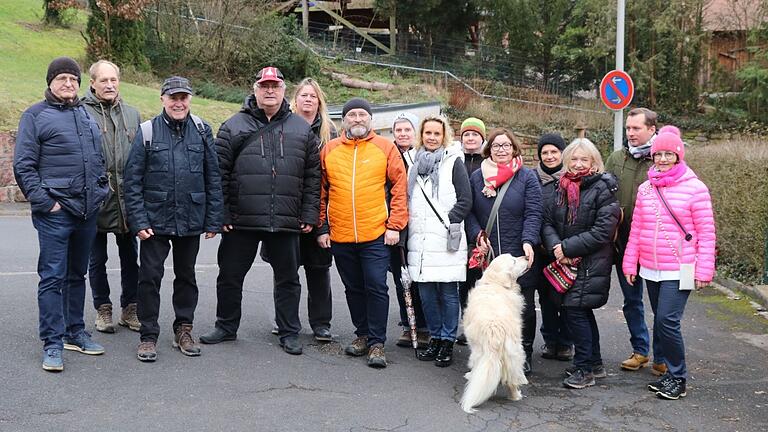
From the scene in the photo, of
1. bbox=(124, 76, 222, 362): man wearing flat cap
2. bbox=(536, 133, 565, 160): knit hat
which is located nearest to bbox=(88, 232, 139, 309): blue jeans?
bbox=(124, 76, 222, 362): man wearing flat cap

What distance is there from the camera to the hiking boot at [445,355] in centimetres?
664

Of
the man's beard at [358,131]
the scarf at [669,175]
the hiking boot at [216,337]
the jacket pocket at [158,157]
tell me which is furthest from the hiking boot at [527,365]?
the jacket pocket at [158,157]

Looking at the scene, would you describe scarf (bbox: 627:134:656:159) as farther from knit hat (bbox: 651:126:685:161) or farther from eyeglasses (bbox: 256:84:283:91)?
eyeglasses (bbox: 256:84:283:91)

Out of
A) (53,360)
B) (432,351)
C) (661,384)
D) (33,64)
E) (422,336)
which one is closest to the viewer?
(53,360)

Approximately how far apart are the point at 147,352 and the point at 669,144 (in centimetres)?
436

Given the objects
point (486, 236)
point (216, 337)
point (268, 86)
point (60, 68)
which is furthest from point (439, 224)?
point (60, 68)

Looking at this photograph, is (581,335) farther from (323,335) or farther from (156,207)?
(156,207)

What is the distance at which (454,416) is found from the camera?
555 centimetres

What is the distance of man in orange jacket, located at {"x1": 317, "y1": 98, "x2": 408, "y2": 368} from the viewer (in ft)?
21.3

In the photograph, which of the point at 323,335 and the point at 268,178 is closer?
the point at 268,178

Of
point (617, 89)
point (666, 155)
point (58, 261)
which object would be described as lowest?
point (58, 261)

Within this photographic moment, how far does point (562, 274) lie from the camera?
21.0 ft

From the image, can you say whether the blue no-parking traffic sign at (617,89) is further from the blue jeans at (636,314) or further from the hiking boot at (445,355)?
the hiking boot at (445,355)

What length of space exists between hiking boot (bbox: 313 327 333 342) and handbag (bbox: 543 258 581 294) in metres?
2.04
